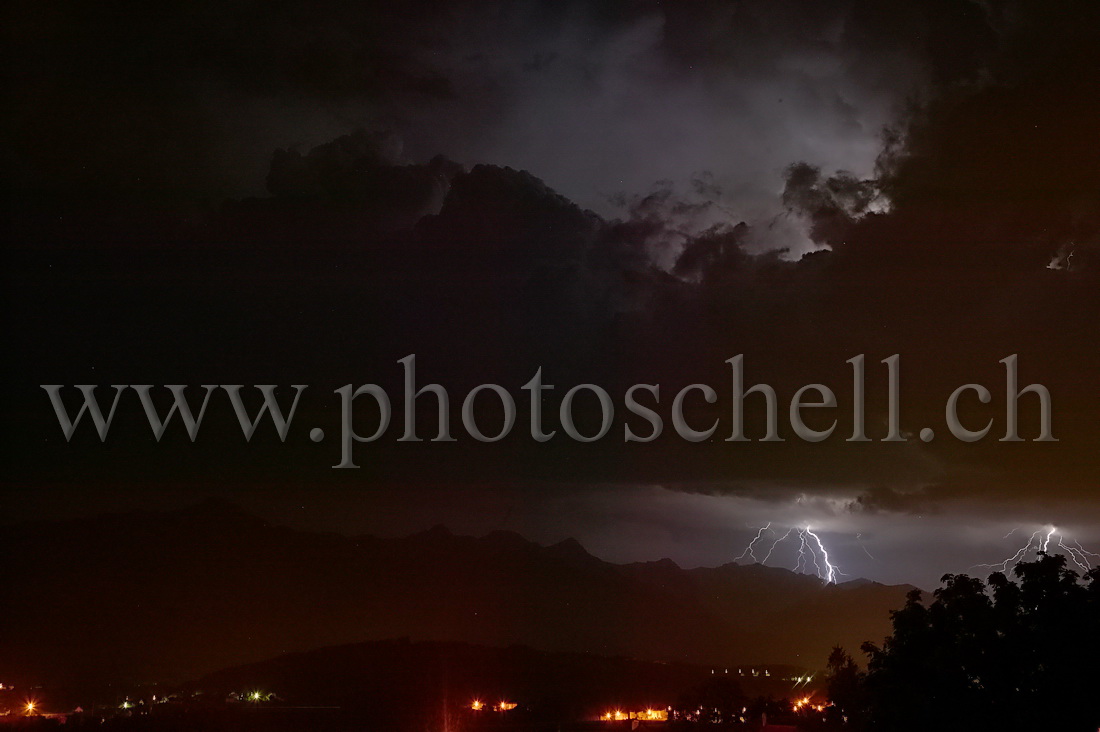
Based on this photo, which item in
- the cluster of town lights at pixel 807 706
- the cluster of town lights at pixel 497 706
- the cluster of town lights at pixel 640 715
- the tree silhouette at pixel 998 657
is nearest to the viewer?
the tree silhouette at pixel 998 657

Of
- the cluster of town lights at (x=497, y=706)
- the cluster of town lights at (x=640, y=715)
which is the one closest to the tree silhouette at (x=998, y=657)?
the cluster of town lights at (x=640, y=715)

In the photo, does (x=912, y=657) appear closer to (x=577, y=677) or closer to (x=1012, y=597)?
(x=1012, y=597)

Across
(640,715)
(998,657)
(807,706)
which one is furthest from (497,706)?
(998,657)

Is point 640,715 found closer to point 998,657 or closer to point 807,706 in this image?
point 807,706

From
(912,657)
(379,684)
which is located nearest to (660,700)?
(379,684)


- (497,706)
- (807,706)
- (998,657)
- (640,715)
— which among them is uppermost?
(998,657)

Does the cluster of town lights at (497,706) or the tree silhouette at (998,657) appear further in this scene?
the cluster of town lights at (497,706)

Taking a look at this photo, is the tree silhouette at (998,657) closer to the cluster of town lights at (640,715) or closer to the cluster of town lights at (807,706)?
the cluster of town lights at (807,706)

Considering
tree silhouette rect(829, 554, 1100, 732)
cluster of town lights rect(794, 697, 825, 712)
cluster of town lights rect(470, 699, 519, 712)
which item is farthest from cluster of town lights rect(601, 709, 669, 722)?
tree silhouette rect(829, 554, 1100, 732)
